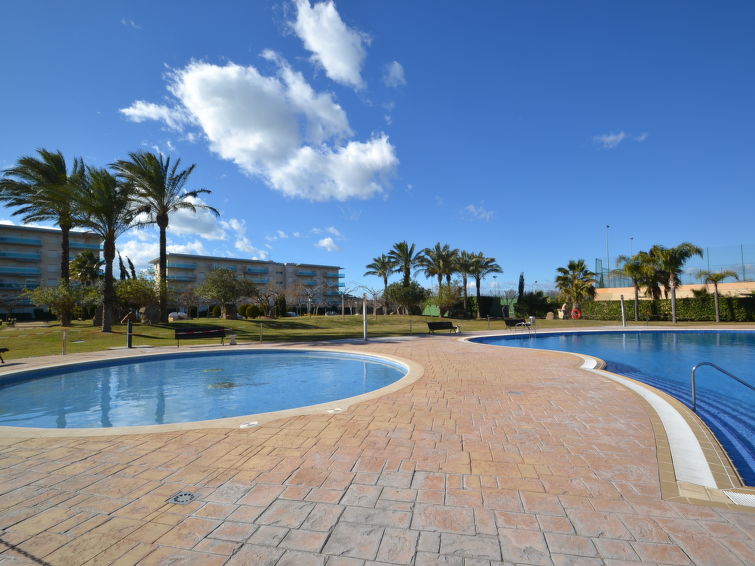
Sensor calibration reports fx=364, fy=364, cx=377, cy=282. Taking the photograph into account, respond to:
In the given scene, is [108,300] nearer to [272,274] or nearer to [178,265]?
[178,265]

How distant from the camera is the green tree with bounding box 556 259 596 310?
36.7 metres

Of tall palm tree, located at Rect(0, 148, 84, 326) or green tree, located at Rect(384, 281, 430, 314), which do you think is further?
green tree, located at Rect(384, 281, 430, 314)

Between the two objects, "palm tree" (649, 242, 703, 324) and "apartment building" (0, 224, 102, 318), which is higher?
"apartment building" (0, 224, 102, 318)

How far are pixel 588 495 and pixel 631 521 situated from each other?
41cm

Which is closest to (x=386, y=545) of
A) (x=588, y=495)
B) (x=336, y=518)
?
(x=336, y=518)

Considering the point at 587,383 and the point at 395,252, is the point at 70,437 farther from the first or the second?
the point at 395,252

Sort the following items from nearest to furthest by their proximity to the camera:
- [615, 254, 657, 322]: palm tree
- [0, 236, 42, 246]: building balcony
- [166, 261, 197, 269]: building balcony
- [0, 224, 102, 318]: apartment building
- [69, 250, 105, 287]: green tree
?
[615, 254, 657, 322]: palm tree, [69, 250, 105, 287]: green tree, [0, 224, 102, 318]: apartment building, [0, 236, 42, 246]: building balcony, [166, 261, 197, 269]: building balcony

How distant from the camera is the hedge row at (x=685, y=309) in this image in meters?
28.4

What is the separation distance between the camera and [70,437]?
4.89 m

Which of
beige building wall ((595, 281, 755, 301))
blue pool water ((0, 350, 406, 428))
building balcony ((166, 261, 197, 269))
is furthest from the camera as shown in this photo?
building balcony ((166, 261, 197, 269))

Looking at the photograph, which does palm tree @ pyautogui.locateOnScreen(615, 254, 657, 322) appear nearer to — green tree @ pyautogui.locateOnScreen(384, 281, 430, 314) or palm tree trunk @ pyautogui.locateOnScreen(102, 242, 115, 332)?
green tree @ pyautogui.locateOnScreen(384, 281, 430, 314)

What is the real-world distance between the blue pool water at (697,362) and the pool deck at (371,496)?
1550 millimetres

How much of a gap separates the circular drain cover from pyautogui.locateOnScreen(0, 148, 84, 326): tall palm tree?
25.6 meters

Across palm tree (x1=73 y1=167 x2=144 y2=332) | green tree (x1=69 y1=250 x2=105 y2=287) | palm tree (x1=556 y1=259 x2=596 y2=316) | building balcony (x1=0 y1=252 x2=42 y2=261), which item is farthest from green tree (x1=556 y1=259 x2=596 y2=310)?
building balcony (x1=0 y1=252 x2=42 y2=261)
